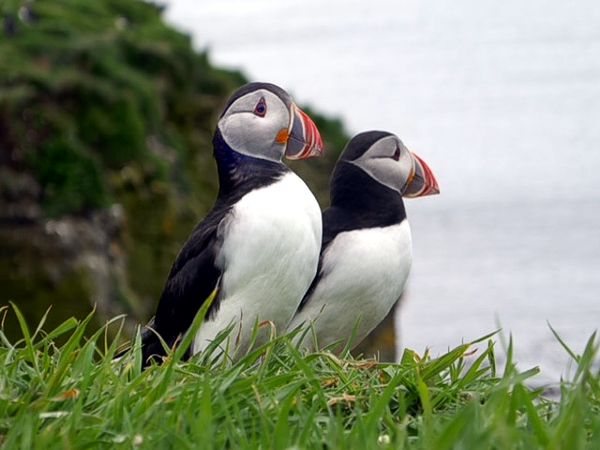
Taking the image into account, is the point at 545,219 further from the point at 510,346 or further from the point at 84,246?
the point at 510,346

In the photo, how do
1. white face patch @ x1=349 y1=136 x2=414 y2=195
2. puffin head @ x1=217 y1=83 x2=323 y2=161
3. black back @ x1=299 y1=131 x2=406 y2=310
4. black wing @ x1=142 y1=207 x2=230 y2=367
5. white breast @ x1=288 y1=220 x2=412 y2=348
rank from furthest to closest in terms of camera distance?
white face patch @ x1=349 y1=136 x2=414 y2=195 < black back @ x1=299 y1=131 x2=406 y2=310 < white breast @ x1=288 y1=220 x2=412 y2=348 < puffin head @ x1=217 y1=83 x2=323 y2=161 < black wing @ x1=142 y1=207 x2=230 y2=367

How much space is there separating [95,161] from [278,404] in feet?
17.1

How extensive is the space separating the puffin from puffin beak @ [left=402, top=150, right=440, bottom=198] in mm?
774

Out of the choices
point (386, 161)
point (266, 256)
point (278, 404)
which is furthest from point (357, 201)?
point (278, 404)

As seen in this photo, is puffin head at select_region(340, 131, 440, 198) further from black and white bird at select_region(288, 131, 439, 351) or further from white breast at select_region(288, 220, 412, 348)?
white breast at select_region(288, 220, 412, 348)

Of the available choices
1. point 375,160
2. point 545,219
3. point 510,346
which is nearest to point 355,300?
point 375,160

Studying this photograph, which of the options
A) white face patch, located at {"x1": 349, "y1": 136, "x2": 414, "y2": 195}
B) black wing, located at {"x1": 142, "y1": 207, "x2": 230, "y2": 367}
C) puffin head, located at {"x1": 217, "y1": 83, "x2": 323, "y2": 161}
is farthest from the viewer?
white face patch, located at {"x1": 349, "y1": 136, "x2": 414, "y2": 195}

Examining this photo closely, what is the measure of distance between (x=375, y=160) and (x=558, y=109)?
27874 millimetres

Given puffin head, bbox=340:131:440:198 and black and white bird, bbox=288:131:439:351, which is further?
puffin head, bbox=340:131:440:198

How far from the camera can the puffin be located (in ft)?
17.0

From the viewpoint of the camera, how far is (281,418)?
377cm

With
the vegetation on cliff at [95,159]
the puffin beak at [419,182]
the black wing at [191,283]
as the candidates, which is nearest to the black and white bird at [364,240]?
the puffin beak at [419,182]

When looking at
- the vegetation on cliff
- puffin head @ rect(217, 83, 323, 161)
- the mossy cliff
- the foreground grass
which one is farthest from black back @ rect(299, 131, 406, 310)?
the vegetation on cliff

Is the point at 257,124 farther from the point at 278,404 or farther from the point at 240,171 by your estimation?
the point at 278,404
